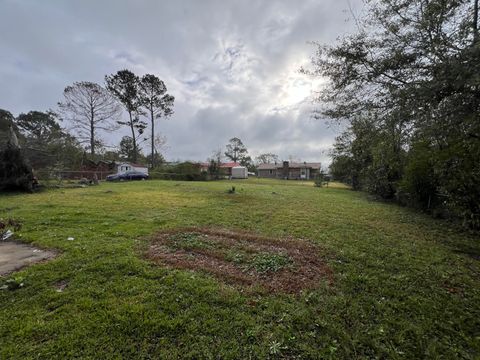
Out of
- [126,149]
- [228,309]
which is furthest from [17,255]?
[126,149]

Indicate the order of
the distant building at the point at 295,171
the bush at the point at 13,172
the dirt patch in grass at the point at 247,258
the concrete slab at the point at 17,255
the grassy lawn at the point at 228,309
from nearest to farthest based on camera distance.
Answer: the grassy lawn at the point at 228,309
the dirt patch in grass at the point at 247,258
the concrete slab at the point at 17,255
the bush at the point at 13,172
the distant building at the point at 295,171

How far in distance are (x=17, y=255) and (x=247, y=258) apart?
4.23 m

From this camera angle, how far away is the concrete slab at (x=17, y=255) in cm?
376

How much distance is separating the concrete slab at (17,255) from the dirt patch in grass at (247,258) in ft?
6.17

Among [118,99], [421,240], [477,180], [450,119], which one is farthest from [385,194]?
[118,99]

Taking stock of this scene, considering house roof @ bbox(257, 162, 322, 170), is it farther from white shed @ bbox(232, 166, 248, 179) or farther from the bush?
the bush

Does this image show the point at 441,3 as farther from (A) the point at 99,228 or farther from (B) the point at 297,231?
Result: (A) the point at 99,228

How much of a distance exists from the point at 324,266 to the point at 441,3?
17.1ft

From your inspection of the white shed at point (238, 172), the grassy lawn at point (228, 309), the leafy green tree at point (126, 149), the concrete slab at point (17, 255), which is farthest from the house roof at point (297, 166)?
the concrete slab at point (17, 255)

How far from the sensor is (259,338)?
95.2 inches

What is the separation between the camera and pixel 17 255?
4.22 m

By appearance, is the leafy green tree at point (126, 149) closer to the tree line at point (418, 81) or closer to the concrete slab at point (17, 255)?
the concrete slab at point (17, 255)

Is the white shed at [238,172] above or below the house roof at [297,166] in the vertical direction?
below

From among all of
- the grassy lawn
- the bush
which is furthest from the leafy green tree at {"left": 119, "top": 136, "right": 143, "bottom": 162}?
the grassy lawn
